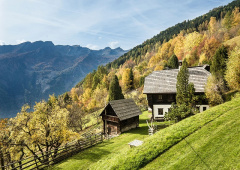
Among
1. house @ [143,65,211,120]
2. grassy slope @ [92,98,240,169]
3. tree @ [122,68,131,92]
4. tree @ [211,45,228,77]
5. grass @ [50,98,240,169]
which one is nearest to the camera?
grass @ [50,98,240,169]

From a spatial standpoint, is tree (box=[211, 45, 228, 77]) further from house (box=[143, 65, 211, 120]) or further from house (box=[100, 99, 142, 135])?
house (box=[100, 99, 142, 135])

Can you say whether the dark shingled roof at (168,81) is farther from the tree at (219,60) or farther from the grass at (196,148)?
the grass at (196,148)

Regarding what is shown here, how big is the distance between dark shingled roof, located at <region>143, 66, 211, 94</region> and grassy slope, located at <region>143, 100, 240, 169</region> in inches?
702

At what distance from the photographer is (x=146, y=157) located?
1066 cm

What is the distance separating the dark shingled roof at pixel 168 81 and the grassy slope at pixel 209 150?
1783cm

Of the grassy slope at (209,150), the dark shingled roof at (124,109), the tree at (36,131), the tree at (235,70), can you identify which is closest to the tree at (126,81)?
the dark shingled roof at (124,109)

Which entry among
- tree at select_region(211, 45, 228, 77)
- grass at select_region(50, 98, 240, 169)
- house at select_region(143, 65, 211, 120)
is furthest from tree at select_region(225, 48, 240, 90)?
tree at select_region(211, 45, 228, 77)

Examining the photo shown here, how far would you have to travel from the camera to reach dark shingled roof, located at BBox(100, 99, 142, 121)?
28025 millimetres

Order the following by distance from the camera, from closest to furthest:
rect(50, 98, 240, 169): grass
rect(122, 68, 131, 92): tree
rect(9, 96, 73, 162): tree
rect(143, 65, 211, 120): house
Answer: rect(50, 98, 240, 169): grass, rect(9, 96, 73, 162): tree, rect(143, 65, 211, 120): house, rect(122, 68, 131, 92): tree

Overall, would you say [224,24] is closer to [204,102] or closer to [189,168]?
[204,102]

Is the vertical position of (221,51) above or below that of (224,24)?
below

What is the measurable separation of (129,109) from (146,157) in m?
19.5

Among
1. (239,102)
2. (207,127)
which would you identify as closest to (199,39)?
(239,102)

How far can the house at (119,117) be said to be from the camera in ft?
92.0
